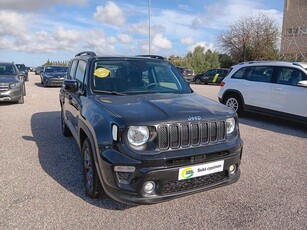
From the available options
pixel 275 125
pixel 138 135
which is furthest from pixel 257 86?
pixel 138 135

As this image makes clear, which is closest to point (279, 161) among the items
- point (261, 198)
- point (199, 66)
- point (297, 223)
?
point (261, 198)

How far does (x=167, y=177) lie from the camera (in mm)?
2777

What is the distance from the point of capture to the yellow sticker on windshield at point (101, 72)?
4.00 metres

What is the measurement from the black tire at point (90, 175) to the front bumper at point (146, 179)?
0.97 ft

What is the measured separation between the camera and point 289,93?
7.14 meters

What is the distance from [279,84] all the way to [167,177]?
5.84 meters

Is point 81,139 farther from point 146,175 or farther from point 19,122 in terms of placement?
point 19,122

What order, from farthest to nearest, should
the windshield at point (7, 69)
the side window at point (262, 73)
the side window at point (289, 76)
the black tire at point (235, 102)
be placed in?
the windshield at point (7, 69), the black tire at point (235, 102), the side window at point (262, 73), the side window at point (289, 76)

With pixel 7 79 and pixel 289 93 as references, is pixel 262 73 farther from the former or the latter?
pixel 7 79

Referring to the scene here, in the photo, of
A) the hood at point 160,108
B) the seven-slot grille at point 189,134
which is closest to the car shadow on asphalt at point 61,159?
the seven-slot grille at point 189,134

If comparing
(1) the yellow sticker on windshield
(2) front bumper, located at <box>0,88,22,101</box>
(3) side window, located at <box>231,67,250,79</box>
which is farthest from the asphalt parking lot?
(2) front bumper, located at <box>0,88,22,101</box>

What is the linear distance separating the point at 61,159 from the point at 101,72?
1770mm

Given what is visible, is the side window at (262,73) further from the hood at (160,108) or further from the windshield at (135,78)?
the hood at (160,108)

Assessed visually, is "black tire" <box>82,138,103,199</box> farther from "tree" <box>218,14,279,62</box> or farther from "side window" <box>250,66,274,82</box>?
"tree" <box>218,14,279,62</box>
